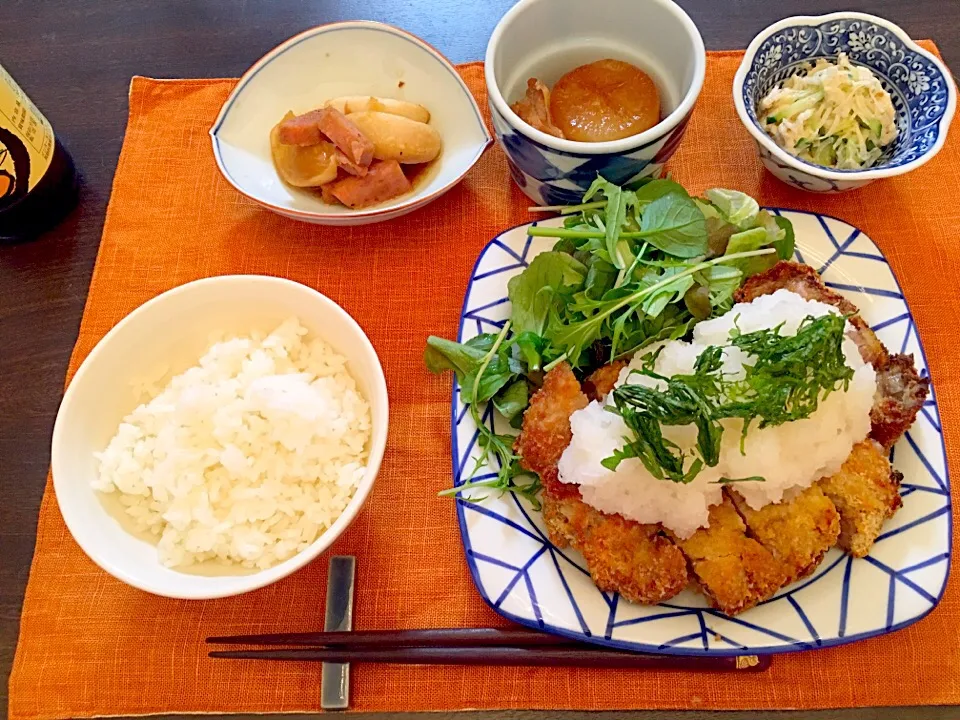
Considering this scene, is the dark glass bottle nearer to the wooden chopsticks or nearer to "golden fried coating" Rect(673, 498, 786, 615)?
the wooden chopsticks

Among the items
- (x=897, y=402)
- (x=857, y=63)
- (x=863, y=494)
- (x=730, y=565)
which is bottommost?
(x=730, y=565)

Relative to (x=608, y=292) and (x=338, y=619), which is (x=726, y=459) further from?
(x=338, y=619)

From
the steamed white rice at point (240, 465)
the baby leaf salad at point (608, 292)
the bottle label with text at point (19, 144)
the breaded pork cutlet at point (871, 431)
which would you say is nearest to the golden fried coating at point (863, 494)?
the breaded pork cutlet at point (871, 431)

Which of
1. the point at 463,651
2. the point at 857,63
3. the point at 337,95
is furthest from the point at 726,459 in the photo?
the point at 337,95

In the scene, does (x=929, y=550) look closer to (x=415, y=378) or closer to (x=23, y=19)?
(x=415, y=378)

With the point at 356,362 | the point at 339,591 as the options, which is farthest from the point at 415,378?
the point at 339,591

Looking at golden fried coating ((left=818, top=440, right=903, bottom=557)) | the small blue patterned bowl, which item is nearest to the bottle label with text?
the small blue patterned bowl

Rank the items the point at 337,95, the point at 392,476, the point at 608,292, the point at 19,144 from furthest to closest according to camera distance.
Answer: the point at 337,95
the point at 19,144
the point at 392,476
the point at 608,292
